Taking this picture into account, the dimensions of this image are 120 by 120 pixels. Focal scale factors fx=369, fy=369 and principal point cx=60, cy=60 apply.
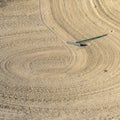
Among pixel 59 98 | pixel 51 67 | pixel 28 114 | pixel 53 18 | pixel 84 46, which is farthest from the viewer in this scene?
pixel 53 18

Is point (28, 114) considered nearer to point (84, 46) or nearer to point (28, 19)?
point (84, 46)

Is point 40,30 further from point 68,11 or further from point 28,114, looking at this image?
point 28,114

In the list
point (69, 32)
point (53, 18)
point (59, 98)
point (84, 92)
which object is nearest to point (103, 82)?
point (84, 92)

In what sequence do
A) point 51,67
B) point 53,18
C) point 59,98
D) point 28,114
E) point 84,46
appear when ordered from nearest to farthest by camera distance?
point 28,114
point 59,98
point 51,67
point 84,46
point 53,18

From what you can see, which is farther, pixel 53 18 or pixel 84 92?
pixel 53 18

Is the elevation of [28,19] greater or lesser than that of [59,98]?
greater

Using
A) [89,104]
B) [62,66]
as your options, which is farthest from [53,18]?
[89,104]
